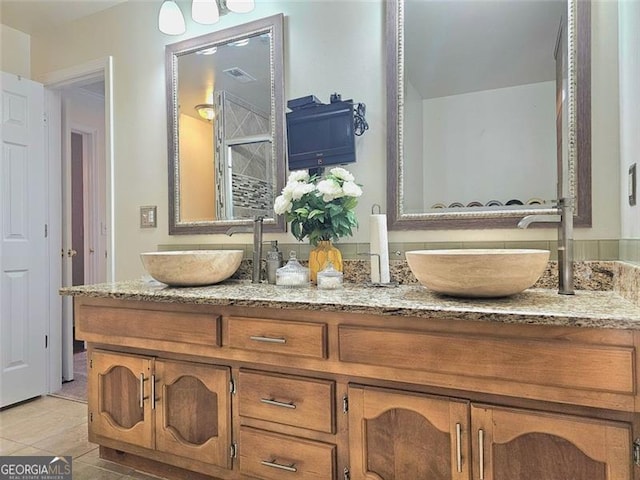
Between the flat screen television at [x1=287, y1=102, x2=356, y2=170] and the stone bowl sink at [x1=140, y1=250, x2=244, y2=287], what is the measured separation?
57 centimetres

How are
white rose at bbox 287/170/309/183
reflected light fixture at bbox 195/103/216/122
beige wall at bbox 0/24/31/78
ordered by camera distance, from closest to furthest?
white rose at bbox 287/170/309/183
reflected light fixture at bbox 195/103/216/122
beige wall at bbox 0/24/31/78

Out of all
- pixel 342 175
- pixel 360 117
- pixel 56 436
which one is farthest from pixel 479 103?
pixel 56 436

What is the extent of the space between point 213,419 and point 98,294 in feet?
2.25

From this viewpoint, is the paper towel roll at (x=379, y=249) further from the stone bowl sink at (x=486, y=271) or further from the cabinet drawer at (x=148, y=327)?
the cabinet drawer at (x=148, y=327)

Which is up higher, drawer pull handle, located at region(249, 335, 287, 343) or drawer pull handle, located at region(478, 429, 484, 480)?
drawer pull handle, located at region(249, 335, 287, 343)

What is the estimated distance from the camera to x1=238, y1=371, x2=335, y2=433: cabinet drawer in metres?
1.30

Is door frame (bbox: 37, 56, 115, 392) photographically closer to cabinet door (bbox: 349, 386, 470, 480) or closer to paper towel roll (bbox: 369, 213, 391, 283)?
paper towel roll (bbox: 369, 213, 391, 283)

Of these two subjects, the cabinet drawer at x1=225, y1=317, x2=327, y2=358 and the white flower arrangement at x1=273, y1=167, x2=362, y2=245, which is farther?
the white flower arrangement at x1=273, y1=167, x2=362, y2=245

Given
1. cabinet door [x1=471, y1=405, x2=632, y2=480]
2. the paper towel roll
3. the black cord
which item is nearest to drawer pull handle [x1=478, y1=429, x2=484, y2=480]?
cabinet door [x1=471, y1=405, x2=632, y2=480]

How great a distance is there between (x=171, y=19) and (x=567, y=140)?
6.27 ft

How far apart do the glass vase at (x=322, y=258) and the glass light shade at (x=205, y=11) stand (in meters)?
1.23

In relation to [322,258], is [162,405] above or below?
below

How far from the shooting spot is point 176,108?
2.27 m

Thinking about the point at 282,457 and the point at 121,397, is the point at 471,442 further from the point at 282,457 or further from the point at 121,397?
the point at 121,397
